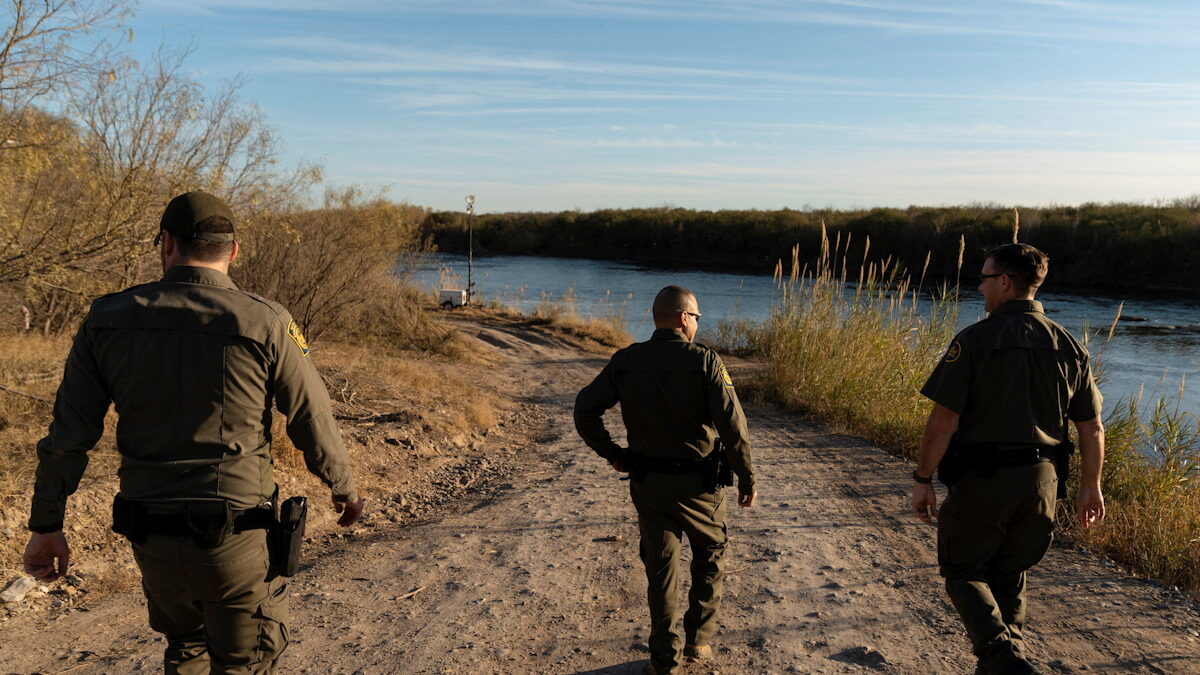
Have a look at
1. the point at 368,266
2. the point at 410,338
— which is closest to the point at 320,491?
the point at 368,266

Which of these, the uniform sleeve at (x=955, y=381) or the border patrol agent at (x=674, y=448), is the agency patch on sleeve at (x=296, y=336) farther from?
the uniform sleeve at (x=955, y=381)

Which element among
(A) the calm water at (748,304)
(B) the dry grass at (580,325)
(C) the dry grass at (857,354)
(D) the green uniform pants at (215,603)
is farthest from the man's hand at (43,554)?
(B) the dry grass at (580,325)

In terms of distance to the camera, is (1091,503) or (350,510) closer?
(350,510)

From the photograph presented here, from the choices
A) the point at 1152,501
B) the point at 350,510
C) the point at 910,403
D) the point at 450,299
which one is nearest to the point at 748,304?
the point at 450,299

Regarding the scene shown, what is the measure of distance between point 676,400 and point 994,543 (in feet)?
4.51

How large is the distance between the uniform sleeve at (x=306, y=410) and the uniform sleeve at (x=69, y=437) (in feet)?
1.74

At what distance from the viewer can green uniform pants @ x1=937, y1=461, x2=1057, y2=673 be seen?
3.07 metres

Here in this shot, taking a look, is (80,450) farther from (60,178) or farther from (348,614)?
(60,178)

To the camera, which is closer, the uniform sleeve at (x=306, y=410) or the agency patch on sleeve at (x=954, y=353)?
the uniform sleeve at (x=306, y=410)

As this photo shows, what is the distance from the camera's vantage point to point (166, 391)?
7.93 ft

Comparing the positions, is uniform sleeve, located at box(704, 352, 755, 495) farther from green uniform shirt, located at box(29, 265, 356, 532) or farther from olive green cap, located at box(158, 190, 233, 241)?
olive green cap, located at box(158, 190, 233, 241)

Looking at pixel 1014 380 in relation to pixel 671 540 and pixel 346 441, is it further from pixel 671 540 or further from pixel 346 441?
pixel 346 441

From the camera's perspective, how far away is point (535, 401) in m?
11.5

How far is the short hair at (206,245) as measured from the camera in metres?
2.53
